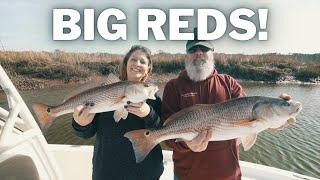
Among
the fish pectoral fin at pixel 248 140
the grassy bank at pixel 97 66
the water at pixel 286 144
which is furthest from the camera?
the grassy bank at pixel 97 66

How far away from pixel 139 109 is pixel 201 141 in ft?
1.64

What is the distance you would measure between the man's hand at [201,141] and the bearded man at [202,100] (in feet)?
0.50

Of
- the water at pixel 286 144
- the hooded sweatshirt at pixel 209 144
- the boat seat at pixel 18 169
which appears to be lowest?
the water at pixel 286 144

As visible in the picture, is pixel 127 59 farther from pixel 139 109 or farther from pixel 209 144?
pixel 209 144

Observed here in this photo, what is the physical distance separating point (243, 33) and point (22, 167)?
21.0ft

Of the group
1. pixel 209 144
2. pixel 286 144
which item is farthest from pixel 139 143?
pixel 286 144

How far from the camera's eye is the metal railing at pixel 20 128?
3209 millimetres

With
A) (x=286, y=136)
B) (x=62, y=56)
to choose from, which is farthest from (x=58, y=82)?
(x=286, y=136)

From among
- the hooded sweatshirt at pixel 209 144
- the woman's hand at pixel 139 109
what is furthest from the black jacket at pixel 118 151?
the hooded sweatshirt at pixel 209 144

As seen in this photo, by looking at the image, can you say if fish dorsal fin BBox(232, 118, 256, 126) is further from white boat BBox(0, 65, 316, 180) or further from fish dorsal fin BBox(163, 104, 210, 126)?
white boat BBox(0, 65, 316, 180)

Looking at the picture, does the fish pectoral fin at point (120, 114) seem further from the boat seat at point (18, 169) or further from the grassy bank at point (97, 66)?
the grassy bank at point (97, 66)

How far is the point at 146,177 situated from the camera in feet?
10.5

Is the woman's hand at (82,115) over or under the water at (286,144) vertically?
over

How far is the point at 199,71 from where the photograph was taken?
10.9 ft
